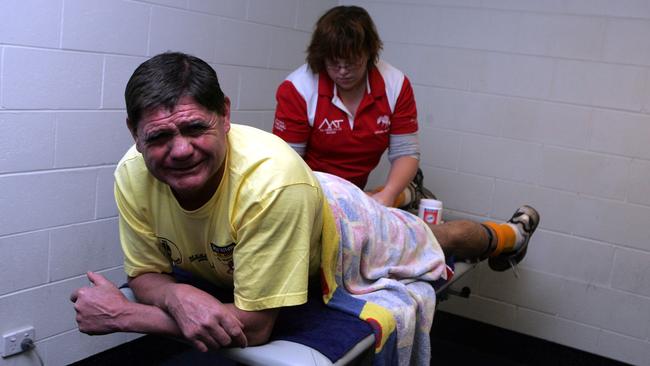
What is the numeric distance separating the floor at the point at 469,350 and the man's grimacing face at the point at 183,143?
4.87 ft

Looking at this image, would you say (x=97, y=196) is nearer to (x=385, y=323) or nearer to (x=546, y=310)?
(x=385, y=323)

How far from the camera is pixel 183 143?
58.0 inches

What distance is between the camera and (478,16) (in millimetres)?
3262

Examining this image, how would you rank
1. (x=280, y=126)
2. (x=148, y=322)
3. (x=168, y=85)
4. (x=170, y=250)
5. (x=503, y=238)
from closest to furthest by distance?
1. (x=168, y=85)
2. (x=148, y=322)
3. (x=170, y=250)
4. (x=280, y=126)
5. (x=503, y=238)

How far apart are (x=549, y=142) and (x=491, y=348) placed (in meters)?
1.04

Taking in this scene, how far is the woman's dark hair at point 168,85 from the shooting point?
145 cm

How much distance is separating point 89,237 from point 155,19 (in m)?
0.84

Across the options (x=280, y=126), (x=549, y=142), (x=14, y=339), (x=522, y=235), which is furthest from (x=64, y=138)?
(x=549, y=142)

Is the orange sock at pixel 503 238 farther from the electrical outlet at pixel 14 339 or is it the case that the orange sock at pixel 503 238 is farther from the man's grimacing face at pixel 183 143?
the electrical outlet at pixel 14 339

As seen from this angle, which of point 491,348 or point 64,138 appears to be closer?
point 64,138

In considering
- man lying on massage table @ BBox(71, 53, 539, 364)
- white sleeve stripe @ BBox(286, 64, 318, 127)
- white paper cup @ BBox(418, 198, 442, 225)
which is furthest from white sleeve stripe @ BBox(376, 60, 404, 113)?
man lying on massage table @ BBox(71, 53, 539, 364)

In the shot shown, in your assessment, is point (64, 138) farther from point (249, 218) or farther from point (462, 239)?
point (462, 239)

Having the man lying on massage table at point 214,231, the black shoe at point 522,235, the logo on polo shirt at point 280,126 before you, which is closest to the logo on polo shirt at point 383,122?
the logo on polo shirt at point 280,126

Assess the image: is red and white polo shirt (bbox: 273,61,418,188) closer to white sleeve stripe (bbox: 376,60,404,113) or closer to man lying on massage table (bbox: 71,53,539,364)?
white sleeve stripe (bbox: 376,60,404,113)
